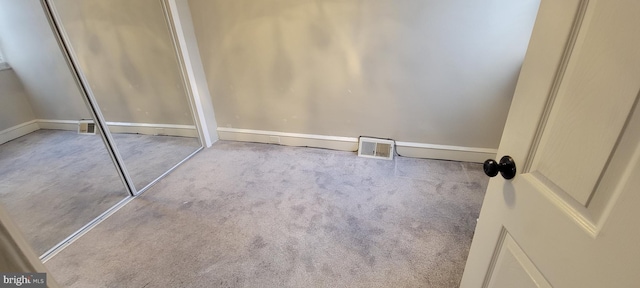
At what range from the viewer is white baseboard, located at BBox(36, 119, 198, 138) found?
2258mm

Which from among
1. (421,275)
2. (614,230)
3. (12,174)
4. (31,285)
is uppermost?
(614,230)

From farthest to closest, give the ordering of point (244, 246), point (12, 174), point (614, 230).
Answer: point (12, 174)
point (244, 246)
point (614, 230)

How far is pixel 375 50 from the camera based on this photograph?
2.29 metres

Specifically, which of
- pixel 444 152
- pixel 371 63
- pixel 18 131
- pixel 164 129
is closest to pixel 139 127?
pixel 164 129

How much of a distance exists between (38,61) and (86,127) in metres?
0.58

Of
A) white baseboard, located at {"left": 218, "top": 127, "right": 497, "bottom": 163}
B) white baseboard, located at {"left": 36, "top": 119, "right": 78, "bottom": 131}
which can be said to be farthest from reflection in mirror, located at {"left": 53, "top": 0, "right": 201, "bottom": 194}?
white baseboard, located at {"left": 218, "top": 127, "right": 497, "bottom": 163}

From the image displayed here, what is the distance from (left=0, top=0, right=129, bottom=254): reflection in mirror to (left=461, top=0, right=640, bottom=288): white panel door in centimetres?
252

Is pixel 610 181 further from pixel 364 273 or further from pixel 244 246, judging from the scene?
pixel 244 246

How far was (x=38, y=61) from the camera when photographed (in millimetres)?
2033

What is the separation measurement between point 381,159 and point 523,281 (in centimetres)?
195

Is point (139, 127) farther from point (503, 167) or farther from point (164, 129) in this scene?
point (503, 167)

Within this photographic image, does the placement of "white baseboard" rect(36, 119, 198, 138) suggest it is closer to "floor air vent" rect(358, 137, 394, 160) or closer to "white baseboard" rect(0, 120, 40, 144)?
"white baseboard" rect(0, 120, 40, 144)

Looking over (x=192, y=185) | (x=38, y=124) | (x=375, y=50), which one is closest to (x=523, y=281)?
(x=375, y=50)

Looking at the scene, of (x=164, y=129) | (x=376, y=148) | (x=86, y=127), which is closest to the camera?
(x=86, y=127)
